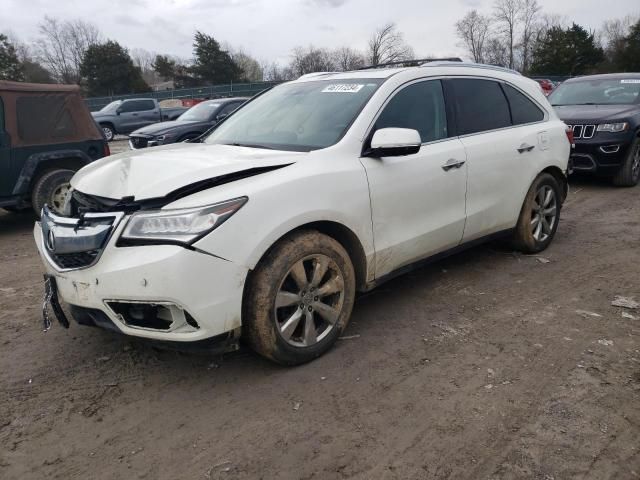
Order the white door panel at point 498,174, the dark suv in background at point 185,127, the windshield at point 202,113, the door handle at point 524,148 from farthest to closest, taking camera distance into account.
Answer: the windshield at point 202,113 < the dark suv in background at point 185,127 < the door handle at point 524,148 < the white door panel at point 498,174

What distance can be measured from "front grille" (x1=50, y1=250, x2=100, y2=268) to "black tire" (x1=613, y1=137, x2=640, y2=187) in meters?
8.13

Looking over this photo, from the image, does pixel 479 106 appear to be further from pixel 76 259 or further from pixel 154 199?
pixel 76 259

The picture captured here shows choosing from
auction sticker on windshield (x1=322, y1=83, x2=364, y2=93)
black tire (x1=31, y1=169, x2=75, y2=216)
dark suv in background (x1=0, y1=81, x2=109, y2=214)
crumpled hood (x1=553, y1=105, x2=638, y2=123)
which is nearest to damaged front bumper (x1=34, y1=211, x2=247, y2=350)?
auction sticker on windshield (x1=322, y1=83, x2=364, y2=93)

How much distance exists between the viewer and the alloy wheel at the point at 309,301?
294 cm

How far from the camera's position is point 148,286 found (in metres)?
2.53

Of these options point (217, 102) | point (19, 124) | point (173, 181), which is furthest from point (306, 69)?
point (173, 181)

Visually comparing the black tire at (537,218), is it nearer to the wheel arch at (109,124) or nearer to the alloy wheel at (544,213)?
the alloy wheel at (544,213)

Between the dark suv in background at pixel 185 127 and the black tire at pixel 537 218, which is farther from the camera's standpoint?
the dark suv in background at pixel 185 127

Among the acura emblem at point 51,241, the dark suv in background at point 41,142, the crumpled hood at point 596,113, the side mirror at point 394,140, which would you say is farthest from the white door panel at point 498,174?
the dark suv in background at point 41,142

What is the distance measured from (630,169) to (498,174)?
5.20 meters

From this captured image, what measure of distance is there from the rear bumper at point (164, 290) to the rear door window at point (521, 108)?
10.6 ft

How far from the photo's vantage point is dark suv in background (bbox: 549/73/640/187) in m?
7.88

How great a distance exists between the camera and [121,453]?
8.03 feet

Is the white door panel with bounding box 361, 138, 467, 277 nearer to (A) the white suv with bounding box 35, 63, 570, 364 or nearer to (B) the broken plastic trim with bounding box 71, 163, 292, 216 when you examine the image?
(A) the white suv with bounding box 35, 63, 570, 364
